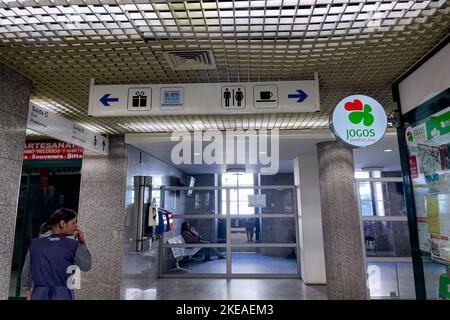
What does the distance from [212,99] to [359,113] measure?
3.49 feet

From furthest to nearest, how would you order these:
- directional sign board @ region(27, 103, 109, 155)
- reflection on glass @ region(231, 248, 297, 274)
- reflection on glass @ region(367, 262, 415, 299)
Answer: reflection on glass @ region(231, 248, 297, 274)
reflection on glass @ region(367, 262, 415, 299)
directional sign board @ region(27, 103, 109, 155)

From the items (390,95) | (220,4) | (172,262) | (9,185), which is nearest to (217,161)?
(172,262)

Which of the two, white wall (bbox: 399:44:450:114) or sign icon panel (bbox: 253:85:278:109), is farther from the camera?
sign icon panel (bbox: 253:85:278:109)

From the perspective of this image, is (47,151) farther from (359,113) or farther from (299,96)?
(359,113)

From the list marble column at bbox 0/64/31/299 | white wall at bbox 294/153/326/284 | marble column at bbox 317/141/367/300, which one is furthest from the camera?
white wall at bbox 294/153/326/284

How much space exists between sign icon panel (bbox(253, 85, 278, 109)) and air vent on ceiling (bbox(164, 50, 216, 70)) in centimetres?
37

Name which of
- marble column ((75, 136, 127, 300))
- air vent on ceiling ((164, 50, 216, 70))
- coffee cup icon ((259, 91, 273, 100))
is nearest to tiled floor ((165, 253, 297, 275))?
marble column ((75, 136, 127, 300))

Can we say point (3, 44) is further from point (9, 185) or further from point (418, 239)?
point (418, 239)

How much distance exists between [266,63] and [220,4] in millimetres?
756

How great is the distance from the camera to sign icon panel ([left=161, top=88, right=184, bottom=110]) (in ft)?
7.52

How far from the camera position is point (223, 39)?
193 cm

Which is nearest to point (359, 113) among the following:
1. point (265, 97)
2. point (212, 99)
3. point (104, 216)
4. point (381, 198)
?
point (265, 97)

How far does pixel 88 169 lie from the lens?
4.62 metres

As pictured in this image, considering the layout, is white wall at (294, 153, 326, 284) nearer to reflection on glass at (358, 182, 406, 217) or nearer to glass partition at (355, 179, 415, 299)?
glass partition at (355, 179, 415, 299)
